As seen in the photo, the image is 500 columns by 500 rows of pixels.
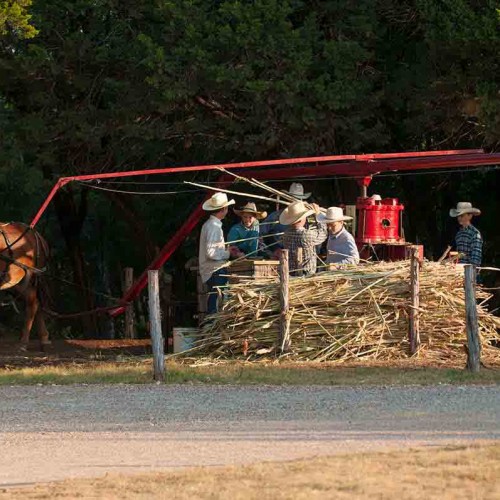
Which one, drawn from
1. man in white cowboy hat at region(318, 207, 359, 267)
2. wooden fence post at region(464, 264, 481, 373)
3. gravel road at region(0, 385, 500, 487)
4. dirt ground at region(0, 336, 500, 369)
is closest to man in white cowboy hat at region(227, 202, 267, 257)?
man in white cowboy hat at region(318, 207, 359, 267)

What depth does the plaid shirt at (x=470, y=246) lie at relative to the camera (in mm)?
19500

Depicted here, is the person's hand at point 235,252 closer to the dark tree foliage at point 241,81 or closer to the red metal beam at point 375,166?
the red metal beam at point 375,166

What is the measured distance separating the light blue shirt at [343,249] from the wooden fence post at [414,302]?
0.96 metres

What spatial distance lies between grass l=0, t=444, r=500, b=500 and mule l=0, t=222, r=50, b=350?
531 inches

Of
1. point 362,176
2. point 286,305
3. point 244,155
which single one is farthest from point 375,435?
point 244,155

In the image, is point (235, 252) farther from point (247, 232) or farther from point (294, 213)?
point (294, 213)

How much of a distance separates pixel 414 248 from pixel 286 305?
1855 mm

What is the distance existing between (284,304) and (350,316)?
0.90 meters

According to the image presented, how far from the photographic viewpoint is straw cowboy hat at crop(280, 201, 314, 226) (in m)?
18.3

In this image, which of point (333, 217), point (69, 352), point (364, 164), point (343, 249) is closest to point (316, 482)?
point (333, 217)

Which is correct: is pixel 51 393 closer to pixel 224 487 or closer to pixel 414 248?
pixel 414 248

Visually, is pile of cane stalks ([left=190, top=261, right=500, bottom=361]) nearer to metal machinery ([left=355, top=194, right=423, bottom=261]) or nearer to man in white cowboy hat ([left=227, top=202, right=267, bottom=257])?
man in white cowboy hat ([left=227, top=202, right=267, bottom=257])

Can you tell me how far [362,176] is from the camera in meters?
20.0

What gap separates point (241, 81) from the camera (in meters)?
22.8
